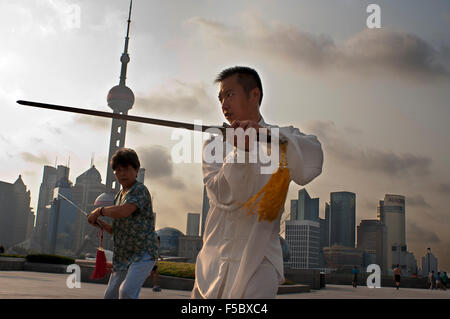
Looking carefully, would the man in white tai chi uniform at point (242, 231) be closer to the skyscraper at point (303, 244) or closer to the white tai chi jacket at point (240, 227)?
the white tai chi jacket at point (240, 227)

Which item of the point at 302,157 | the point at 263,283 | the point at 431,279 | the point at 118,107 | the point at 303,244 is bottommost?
the point at 431,279

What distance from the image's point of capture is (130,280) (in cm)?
382

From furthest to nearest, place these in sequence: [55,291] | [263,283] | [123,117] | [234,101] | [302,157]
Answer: [55,291] < [234,101] < [123,117] < [302,157] < [263,283]

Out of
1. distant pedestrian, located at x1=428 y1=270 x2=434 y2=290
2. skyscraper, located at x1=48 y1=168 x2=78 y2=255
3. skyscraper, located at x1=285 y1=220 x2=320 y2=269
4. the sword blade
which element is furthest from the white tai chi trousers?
skyscraper, located at x1=48 y1=168 x2=78 y2=255

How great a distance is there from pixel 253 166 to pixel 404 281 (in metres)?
30.8

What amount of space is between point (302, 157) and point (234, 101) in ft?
2.05

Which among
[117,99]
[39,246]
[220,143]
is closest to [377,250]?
[117,99]

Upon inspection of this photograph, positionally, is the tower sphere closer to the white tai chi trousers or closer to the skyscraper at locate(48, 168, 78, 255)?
the skyscraper at locate(48, 168, 78, 255)

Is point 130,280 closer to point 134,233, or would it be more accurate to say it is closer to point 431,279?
point 134,233

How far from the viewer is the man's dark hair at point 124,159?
4.20 meters

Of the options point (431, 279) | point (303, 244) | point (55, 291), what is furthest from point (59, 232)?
point (55, 291)
